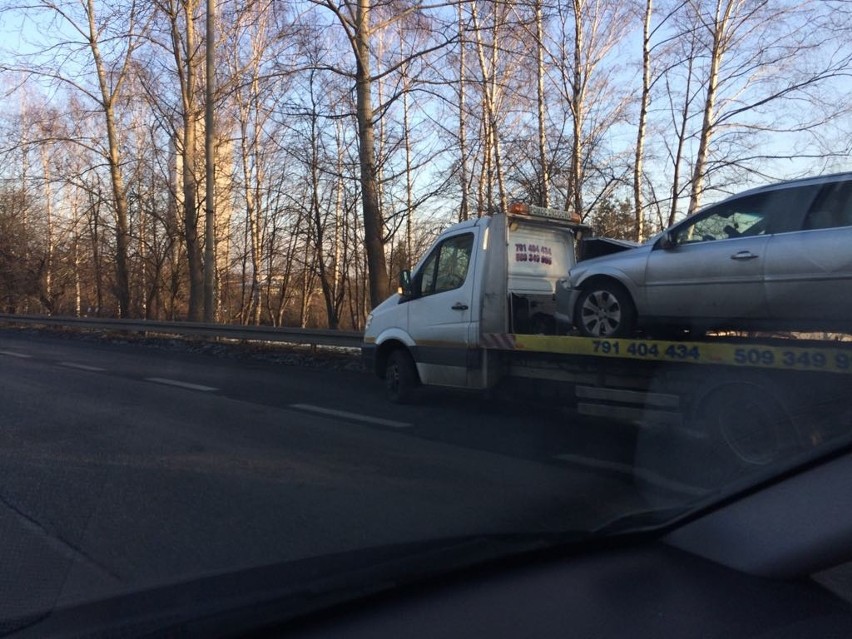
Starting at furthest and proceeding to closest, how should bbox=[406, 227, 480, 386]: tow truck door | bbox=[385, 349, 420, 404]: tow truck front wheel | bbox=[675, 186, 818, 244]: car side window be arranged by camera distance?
bbox=[385, 349, 420, 404]: tow truck front wheel
bbox=[406, 227, 480, 386]: tow truck door
bbox=[675, 186, 818, 244]: car side window

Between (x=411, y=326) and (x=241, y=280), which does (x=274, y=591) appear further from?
(x=241, y=280)

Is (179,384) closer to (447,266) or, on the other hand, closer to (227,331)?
(447,266)

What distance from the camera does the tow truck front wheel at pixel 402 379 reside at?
364 inches

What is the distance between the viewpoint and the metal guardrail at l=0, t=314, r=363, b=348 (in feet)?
44.9

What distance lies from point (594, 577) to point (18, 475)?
4.93 meters

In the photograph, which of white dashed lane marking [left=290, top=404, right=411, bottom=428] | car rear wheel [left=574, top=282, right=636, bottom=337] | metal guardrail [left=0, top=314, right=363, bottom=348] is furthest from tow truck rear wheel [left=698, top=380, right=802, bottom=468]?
metal guardrail [left=0, top=314, right=363, bottom=348]

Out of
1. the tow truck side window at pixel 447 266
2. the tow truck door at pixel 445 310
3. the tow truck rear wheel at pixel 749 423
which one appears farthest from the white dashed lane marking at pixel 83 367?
the tow truck rear wheel at pixel 749 423

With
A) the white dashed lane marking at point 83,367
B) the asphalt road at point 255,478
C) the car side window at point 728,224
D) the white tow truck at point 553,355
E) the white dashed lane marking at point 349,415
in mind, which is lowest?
the asphalt road at point 255,478

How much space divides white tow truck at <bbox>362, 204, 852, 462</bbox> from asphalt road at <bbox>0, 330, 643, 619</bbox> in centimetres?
51

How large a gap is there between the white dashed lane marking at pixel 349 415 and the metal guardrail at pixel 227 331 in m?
4.16

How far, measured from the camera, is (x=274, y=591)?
7.70 feet

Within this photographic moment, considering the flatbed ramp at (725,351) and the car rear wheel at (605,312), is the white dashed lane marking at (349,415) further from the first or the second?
the car rear wheel at (605,312)

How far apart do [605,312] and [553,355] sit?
2.26 ft

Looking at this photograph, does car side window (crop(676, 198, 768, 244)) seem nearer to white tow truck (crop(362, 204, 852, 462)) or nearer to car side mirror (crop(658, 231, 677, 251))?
car side mirror (crop(658, 231, 677, 251))
